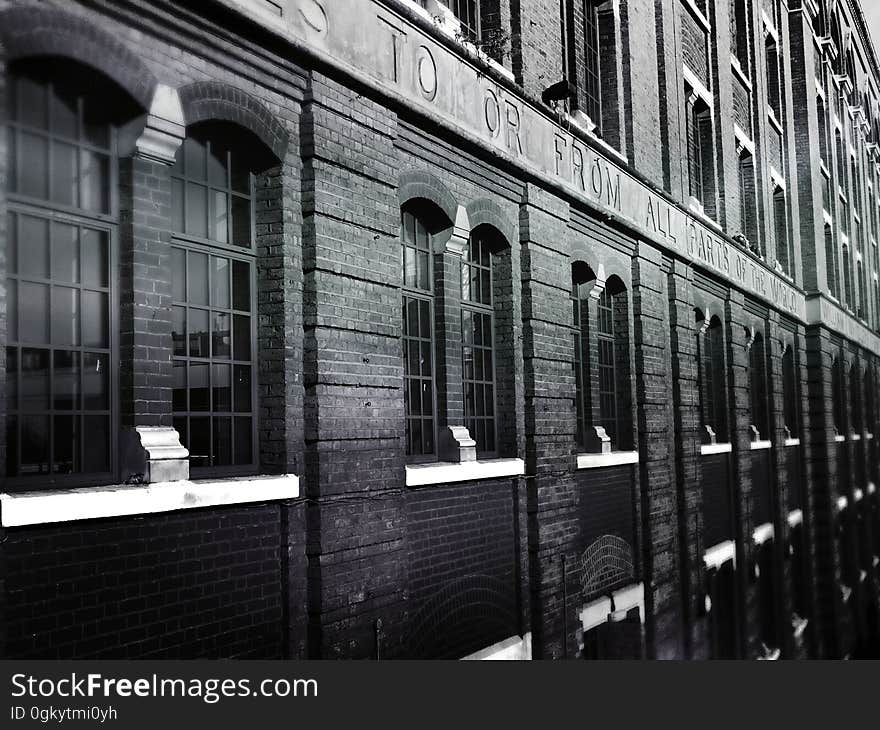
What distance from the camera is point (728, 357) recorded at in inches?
655

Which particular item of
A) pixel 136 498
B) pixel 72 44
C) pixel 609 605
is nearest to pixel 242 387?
pixel 136 498

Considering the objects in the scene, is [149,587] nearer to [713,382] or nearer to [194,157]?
[194,157]

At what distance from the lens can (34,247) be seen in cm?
510

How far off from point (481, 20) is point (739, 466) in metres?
10.1

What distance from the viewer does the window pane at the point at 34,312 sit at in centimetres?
505

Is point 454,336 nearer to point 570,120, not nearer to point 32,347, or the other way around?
point 570,120

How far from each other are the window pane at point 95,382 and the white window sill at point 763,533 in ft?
47.2

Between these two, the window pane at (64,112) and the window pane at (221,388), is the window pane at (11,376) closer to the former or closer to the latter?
the window pane at (64,112)

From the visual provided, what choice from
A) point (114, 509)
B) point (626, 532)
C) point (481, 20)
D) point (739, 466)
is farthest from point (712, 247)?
point (114, 509)

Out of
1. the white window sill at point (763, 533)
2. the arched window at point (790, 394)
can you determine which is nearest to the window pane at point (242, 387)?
the white window sill at point (763, 533)

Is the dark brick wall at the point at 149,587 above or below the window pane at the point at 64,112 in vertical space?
below

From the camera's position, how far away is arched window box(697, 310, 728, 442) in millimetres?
15680

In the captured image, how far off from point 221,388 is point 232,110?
6.23 feet

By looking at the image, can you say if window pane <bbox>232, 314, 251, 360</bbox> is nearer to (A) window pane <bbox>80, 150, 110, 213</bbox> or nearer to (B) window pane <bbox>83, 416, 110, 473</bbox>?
(B) window pane <bbox>83, 416, 110, 473</bbox>
